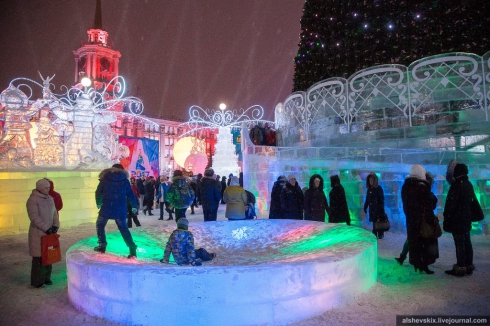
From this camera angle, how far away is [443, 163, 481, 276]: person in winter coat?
5.08m

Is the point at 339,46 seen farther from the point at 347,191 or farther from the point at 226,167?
the point at 226,167

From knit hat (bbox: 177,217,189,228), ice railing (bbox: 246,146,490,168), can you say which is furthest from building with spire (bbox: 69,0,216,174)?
knit hat (bbox: 177,217,189,228)

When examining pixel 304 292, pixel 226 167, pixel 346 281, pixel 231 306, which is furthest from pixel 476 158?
pixel 226 167

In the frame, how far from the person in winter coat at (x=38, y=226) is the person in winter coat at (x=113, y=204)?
0.69 meters

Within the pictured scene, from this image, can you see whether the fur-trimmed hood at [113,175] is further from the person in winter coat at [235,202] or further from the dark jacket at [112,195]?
the person in winter coat at [235,202]

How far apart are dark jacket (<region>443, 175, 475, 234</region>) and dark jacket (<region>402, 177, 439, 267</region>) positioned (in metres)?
0.21

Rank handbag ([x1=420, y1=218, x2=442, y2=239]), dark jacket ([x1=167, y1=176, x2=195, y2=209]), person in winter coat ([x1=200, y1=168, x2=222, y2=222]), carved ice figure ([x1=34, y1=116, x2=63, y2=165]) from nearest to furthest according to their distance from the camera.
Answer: handbag ([x1=420, y1=218, x2=442, y2=239]), dark jacket ([x1=167, y1=176, x2=195, y2=209]), person in winter coat ([x1=200, y1=168, x2=222, y2=222]), carved ice figure ([x1=34, y1=116, x2=63, y2=165])

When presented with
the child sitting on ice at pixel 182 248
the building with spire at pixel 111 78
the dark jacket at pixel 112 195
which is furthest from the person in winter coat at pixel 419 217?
the building with spire at pixel 111 78

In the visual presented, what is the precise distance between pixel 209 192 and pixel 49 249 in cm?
396

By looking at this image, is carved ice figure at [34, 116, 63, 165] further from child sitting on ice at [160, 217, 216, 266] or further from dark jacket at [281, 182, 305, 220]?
child sitting on ice at [160, 217, 216, 266]

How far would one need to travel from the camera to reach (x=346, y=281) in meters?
4.09

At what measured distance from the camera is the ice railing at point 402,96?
32.8 ft

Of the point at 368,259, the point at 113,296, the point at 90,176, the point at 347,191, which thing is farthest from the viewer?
the point at 90,176

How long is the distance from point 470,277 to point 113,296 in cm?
458
